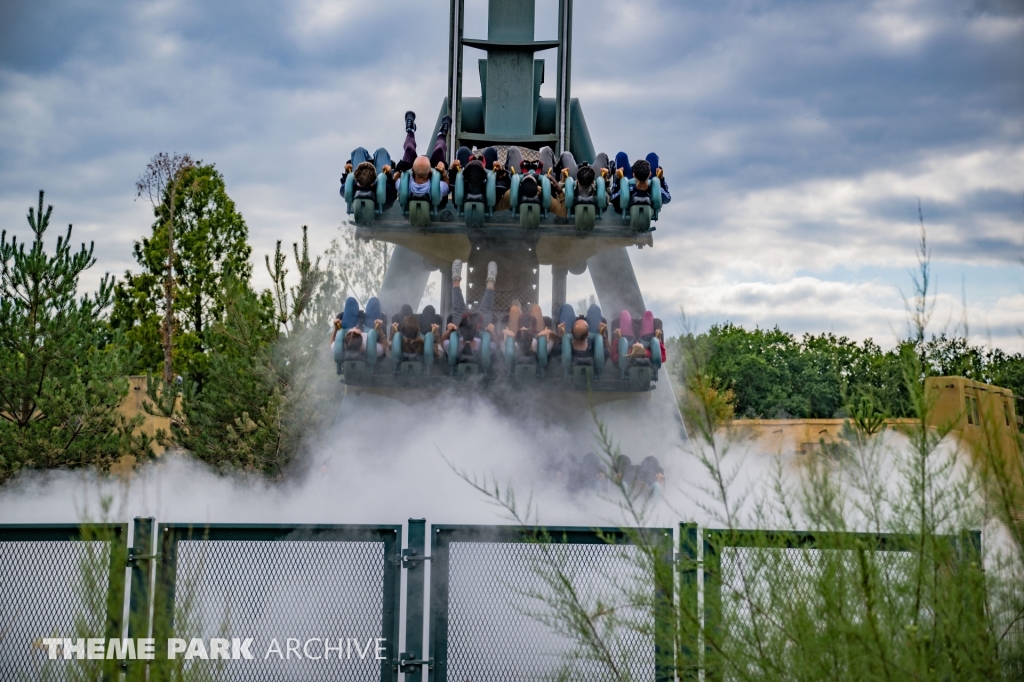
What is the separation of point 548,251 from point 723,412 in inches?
388

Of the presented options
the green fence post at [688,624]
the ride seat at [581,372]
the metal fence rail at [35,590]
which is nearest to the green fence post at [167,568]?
the metal fence rail at [35,590]

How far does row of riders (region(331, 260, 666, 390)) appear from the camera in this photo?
1149 centimetres

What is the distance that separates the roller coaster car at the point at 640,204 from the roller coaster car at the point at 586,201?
218mm

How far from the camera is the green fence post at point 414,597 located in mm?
5066

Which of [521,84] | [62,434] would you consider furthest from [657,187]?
[62,434]

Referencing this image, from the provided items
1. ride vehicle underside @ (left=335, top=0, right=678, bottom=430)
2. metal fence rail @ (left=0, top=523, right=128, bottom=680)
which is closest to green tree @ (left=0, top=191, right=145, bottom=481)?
ride vehicle underside @ (left=335, top=0, right=678, bottom=430)

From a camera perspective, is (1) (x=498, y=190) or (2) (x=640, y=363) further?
(1) (x=498, y=190)

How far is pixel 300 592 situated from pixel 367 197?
762 centimetres

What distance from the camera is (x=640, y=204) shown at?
1188 cm

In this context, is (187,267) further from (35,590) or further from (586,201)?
(35,590)

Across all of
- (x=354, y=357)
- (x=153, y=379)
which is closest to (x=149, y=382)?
(x=153, y=379)

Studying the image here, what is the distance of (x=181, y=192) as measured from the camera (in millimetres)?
32219

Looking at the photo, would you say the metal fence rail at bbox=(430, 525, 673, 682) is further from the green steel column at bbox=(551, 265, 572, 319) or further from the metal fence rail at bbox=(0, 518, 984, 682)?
the green steel column at bbox=(551, 265, 572, 319)

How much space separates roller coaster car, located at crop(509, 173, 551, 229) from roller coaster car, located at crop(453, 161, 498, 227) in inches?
9.6
